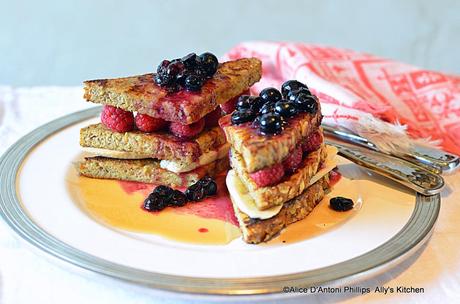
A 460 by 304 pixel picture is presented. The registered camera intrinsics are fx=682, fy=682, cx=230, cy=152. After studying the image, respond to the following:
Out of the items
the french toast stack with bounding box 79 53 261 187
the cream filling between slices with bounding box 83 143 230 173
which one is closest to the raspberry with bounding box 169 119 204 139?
the french toast stack with bounding box 79 53 261 187

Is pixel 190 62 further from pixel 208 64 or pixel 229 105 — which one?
pixel 229 105

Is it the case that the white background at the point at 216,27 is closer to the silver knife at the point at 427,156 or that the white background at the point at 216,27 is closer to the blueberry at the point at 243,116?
the silver knife at the point at 427,156

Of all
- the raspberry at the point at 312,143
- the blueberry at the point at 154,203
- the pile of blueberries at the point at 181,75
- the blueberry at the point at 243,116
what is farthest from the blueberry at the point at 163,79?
the raspberry at the point at 312,143

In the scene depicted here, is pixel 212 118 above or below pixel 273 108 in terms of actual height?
below

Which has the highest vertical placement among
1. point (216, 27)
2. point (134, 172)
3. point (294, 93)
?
point (294, 93)

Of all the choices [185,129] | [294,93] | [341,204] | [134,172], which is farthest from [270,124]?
[134,172]

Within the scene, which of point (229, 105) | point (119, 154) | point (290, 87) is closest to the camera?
point (290, 87)

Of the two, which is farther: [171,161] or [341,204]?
[171,161]
